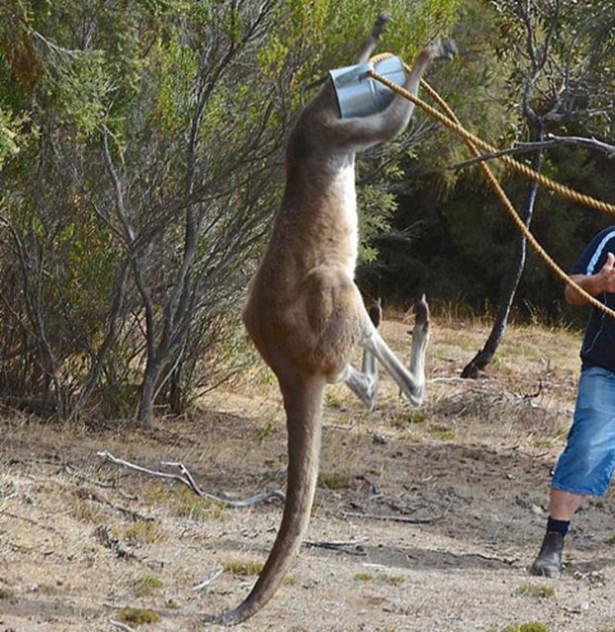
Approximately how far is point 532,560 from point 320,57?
469 centimetres

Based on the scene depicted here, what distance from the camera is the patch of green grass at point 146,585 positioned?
278 inches

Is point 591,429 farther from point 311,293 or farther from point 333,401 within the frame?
point 333,401

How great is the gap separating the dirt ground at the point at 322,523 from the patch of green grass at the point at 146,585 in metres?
0.01

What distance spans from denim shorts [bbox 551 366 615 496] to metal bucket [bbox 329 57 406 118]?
2.34m

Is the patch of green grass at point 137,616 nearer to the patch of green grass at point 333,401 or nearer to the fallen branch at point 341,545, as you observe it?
the fallen branch at point 341,545

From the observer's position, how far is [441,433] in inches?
540

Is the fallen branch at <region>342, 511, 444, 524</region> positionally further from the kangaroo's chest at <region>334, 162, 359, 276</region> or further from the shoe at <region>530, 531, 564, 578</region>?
the kangaroo's chest at <region>334, 162, 359, 276</region>

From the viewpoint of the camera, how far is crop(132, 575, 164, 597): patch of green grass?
7.05 m

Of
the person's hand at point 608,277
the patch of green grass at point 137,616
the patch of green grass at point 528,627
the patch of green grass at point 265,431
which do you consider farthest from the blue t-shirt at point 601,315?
the patch of green grass at point 265,431

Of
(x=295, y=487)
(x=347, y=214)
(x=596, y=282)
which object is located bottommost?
(x=295, y=487)

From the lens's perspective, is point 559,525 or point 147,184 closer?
point 559,525

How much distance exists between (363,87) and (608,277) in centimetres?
191

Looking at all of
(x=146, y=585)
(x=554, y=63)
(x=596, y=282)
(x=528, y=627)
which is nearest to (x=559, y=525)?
(x=528, y=627)

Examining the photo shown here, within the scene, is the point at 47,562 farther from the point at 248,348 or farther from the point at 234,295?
the point at 248,348
